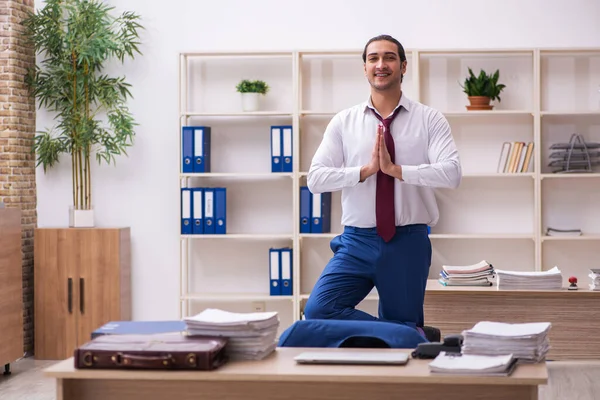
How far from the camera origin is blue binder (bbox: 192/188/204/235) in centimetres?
595

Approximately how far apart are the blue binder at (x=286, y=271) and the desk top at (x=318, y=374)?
3.81 m

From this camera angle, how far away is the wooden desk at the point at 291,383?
1.97 meters

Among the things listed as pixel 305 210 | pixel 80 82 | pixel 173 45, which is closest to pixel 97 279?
pixel 80 82

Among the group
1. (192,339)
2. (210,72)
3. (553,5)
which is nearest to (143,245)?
(210,72)

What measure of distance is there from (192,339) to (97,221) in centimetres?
434

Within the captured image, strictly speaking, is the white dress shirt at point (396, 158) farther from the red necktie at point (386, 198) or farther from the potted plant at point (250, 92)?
the potted plant at point (250, 92)

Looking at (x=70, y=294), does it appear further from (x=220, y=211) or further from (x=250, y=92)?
(x=250, y=92)

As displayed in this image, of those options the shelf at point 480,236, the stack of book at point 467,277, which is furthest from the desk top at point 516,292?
the shelf at point 480,236

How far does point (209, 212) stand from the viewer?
5.97 metres

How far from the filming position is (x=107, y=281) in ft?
19.3

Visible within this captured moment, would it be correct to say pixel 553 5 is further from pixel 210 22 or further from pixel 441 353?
pixel 441 353

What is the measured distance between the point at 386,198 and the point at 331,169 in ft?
0.82

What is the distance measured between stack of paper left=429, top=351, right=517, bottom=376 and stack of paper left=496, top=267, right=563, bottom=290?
9.35 ft

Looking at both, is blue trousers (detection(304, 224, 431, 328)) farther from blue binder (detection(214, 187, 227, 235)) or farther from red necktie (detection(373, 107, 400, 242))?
blue binder (detection(214, 187, 227, 235))
